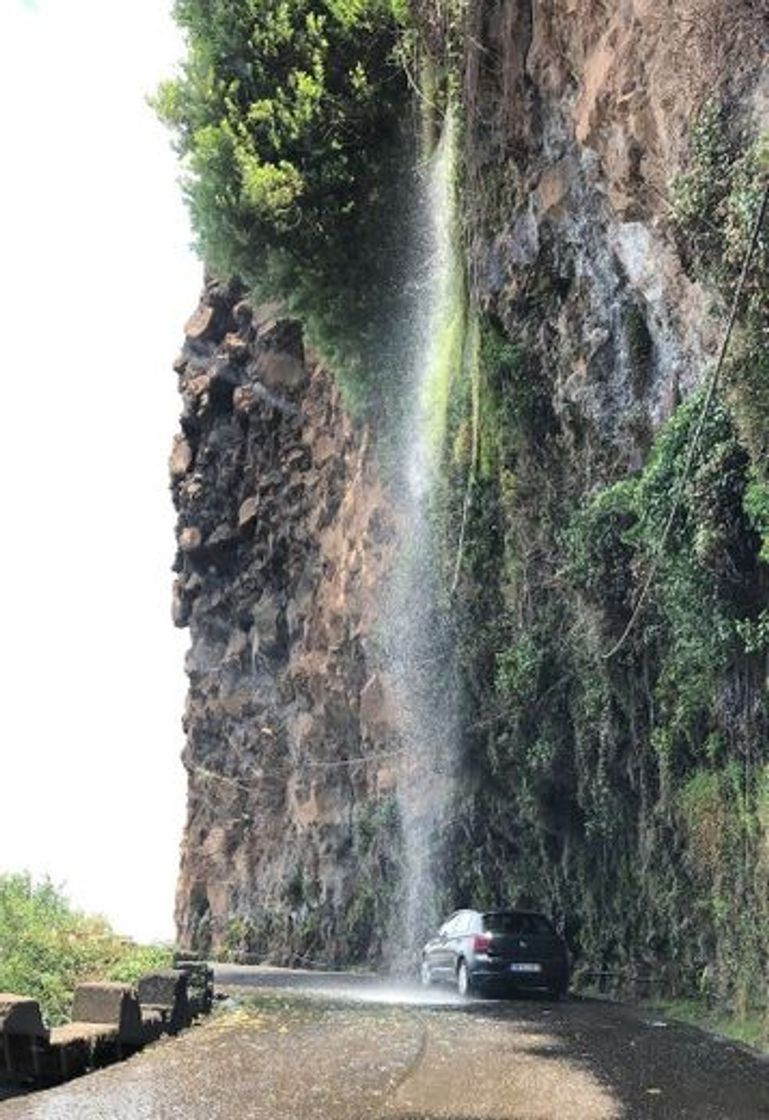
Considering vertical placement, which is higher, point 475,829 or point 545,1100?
point 475,829

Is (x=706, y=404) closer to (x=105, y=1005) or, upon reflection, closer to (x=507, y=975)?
(x=105, y=1005)

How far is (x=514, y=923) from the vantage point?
18656mm

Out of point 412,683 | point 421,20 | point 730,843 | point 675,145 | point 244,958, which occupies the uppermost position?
point 421,20

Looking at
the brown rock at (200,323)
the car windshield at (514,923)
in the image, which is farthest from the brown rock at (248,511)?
the car windshield at (514,923)

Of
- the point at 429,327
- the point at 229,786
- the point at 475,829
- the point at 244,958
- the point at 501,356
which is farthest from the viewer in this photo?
the point at 229,786

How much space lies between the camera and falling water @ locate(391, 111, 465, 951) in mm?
25500

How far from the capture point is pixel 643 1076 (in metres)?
9.88

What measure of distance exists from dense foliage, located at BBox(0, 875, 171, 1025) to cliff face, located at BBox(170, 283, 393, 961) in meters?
16.5

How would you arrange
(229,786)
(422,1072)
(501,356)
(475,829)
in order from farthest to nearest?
1. (229,786)
2. (475,829)
3. (501,356)
4. (422,1072)

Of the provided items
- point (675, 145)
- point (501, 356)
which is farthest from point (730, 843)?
point (501, 356)

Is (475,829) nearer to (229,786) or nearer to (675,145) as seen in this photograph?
(675,145)

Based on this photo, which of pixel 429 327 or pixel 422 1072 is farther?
pixel 429 327

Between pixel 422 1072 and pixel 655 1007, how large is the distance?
8.55 meters

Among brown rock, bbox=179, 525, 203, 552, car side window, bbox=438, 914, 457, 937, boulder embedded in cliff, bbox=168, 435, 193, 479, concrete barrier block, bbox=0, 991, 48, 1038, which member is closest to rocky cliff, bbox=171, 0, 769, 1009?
A: car side window, bbox=438, 914, 457, 937
